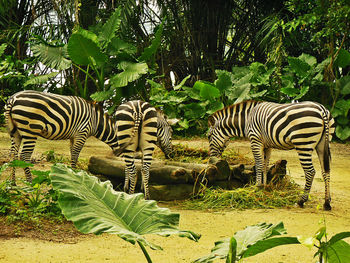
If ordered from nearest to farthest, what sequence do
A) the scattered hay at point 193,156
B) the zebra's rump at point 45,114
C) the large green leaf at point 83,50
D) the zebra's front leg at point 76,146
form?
the zebra's rump at point 45,114 < the zebra's front leg at point 76,146 < the scattered hay at point 193,156 < the large green leaf at point 83,50

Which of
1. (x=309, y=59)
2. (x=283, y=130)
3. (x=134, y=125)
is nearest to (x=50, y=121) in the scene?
(x=134, y=125)

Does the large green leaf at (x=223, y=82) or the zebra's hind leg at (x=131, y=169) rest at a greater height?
the large green leaf at (x=223, y=82)

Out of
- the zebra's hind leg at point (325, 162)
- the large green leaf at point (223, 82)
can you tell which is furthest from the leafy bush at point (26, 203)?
the large green leaf at point (223, 82)

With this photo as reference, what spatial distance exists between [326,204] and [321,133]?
0.94m

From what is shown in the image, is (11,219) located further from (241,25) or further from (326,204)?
(241,25)

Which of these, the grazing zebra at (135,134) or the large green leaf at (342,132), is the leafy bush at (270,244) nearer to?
the grazing zebra at (135,134)

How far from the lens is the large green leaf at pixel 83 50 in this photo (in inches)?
397

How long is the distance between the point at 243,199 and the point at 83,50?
5859 mm

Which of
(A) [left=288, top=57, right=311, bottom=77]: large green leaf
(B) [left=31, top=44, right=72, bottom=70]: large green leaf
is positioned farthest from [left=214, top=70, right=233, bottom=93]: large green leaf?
(B) [left=31, top=44, right=72, bottom=70]: large green leaf

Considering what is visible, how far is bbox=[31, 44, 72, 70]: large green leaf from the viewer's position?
11.3 meters

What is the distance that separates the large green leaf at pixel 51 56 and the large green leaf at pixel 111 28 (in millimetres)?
1120

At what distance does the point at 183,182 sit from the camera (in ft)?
21.4

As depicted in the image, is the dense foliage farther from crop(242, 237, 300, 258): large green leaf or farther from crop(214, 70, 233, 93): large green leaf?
crop(242, 237, 300, 258): large green leaf

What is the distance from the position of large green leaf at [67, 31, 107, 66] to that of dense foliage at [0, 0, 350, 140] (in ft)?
0.07
